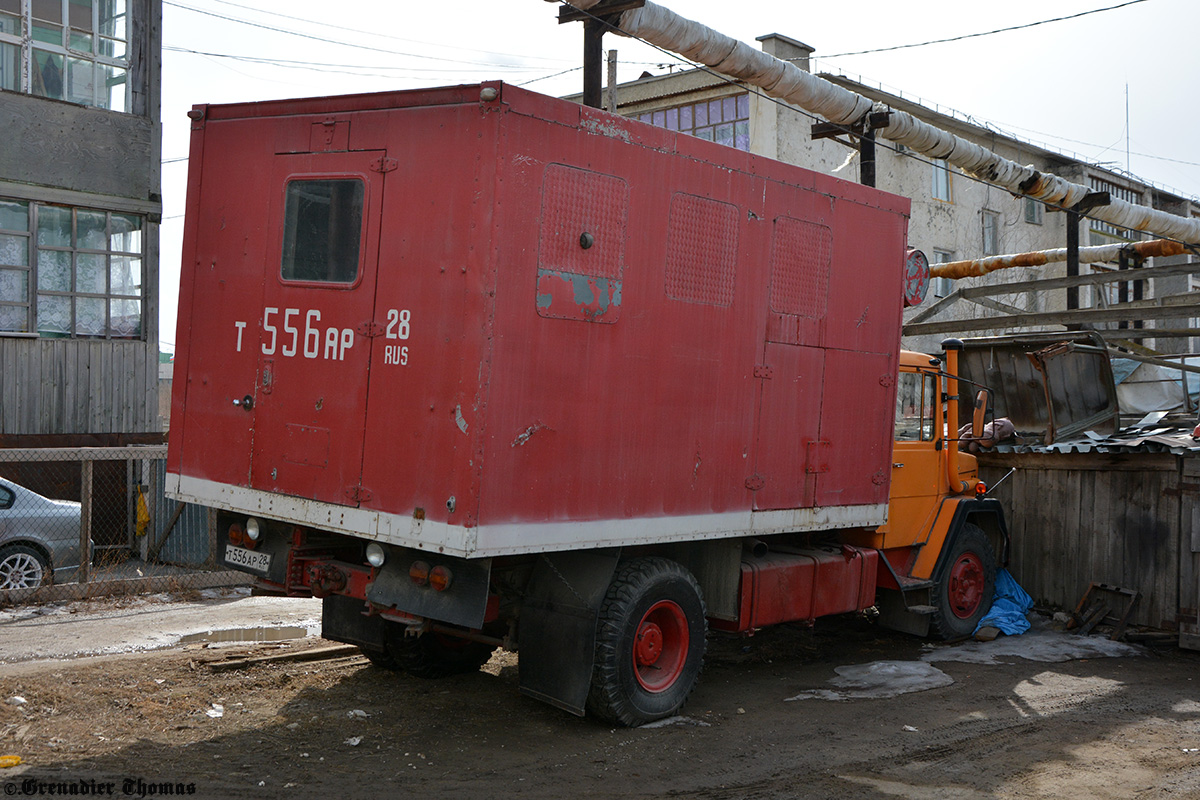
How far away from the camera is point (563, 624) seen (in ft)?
20.3

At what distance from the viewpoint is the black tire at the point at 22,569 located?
989cm

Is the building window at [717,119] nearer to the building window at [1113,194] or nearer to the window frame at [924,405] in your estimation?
the building window at [1113,194]

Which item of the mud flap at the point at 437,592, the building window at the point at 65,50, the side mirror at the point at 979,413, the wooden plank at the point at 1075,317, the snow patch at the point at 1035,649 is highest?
the building window at the point at 65,50

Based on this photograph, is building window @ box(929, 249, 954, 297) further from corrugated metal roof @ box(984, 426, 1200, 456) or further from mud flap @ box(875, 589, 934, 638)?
mud flap @ box(875, 589, 934, 638)

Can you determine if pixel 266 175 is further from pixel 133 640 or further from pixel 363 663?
pixel 133 640

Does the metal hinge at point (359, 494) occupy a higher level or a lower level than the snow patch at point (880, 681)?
higher

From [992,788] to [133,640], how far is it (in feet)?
21.7

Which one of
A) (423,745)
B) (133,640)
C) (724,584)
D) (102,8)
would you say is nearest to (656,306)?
(724,584)

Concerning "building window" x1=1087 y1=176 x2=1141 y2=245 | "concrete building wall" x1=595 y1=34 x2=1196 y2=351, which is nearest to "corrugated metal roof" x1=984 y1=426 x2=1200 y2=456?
"concrete building wall" x1=595 y1=34 x2=1196 y2=351

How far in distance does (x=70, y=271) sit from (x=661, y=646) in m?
11.5

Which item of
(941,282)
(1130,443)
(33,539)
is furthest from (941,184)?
(33,539)

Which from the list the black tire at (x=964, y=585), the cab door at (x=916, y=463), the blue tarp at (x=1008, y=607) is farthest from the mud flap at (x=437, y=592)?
the blue tarp at (x=1008, y=607)

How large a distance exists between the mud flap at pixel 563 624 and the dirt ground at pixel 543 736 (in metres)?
0.33

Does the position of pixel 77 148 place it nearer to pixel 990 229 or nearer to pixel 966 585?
pixel 966 585
